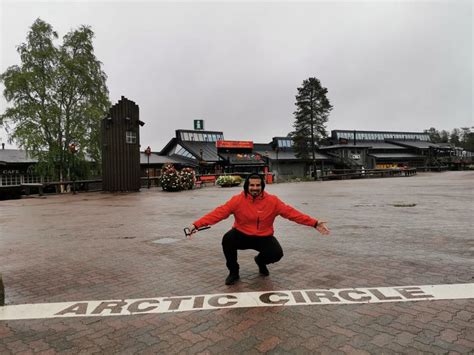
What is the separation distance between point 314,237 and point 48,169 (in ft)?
78.6

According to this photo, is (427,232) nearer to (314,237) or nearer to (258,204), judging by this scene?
(314,237)

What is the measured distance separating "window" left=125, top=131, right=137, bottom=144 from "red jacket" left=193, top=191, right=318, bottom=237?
69.4ft

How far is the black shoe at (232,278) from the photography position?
170 inches

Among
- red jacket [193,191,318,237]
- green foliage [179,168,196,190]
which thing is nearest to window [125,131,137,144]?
green foliage [179,168,196,190]

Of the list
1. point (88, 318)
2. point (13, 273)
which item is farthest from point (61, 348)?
point (13, 273)

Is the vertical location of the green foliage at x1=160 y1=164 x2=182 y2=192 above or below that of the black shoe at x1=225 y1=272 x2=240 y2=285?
above

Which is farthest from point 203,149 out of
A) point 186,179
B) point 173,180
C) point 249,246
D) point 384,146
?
point 249,246

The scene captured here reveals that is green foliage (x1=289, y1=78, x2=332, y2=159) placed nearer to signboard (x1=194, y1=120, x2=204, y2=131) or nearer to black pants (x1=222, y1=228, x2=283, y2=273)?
signboard (x1=194, y1=120, x2=204, y2=131)

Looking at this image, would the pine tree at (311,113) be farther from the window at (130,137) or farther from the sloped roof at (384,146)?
the window at (130,137)

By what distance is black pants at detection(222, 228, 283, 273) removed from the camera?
4.40 meters

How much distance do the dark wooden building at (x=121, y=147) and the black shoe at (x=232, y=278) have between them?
21152mm

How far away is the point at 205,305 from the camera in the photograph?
12.0 ft

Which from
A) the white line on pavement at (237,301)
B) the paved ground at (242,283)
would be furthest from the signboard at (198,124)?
the white line on pavement at (237,301)

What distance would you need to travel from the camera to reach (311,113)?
43.6 meters
